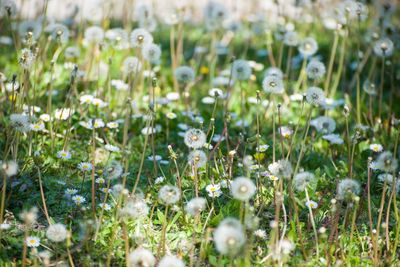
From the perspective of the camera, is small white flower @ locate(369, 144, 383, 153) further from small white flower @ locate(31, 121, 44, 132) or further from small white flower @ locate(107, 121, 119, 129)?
small white flower @ locate(31, 121, 44, 132)

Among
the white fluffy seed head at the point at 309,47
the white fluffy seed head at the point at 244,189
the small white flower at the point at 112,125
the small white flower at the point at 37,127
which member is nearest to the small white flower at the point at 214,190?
the white fluffy seed head at the point at 244,189

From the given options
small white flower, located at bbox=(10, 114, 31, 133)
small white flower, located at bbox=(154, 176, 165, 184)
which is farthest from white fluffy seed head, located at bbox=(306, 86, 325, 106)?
small white flower, located at bbox=(10, 114, 31, 133)

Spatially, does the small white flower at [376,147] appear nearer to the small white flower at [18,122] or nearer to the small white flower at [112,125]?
the small white flower at [112,125]

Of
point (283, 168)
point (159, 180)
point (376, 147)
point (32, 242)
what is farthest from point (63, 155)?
point (376, 147)

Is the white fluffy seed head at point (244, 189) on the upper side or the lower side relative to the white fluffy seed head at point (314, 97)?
lower

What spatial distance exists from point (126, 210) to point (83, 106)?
53.6 inches

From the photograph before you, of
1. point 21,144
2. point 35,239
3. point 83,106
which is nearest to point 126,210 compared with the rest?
point 35,239

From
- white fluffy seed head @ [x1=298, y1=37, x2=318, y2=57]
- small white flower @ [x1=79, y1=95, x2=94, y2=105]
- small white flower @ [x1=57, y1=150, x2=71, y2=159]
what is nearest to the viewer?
small white flower @ [x1=57, y1=150, x2=71, y2=159]

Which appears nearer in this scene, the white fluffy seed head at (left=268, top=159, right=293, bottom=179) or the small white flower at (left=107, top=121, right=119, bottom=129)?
the white fluffy seed head at (left=268, top=159, right=293, bottom=179)

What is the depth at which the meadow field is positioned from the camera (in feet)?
7.30

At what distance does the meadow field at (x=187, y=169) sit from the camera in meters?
2.22

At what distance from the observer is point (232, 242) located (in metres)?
1.86

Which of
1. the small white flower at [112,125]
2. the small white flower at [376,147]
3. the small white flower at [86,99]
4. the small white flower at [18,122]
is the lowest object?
the small white flower at [376,147]

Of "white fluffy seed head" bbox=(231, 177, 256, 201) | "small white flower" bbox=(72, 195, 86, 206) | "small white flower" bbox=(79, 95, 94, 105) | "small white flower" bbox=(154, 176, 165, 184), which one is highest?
"white fluffy seed head" bbox=(231, 177, 256, 201)
